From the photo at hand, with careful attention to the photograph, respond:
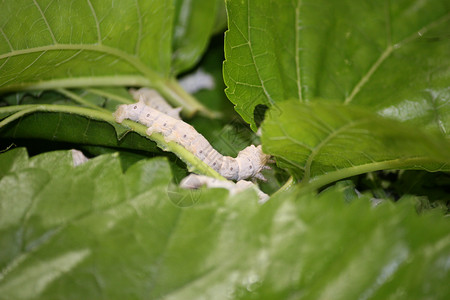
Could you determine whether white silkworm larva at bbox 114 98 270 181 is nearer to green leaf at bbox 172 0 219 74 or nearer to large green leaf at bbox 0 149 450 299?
large green leaf at bbox 0 149 450 299

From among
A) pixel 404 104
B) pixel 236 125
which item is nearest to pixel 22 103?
pixel 236 125

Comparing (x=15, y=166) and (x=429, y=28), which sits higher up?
(x=429, y=28)

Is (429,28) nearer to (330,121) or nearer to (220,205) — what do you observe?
(330,121)

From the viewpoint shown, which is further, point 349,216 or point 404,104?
point 404,104

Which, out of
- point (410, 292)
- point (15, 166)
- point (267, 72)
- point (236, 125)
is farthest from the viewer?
point (236, 125)

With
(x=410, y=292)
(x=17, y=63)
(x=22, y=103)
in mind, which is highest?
(x=17, y=63)

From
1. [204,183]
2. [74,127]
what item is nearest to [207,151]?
[204,183]

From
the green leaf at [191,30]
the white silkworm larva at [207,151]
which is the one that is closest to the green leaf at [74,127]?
the white silkworm larva at [207,151]

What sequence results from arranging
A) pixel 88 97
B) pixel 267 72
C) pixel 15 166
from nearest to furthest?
pixel 15 166, pixel 267 72, pixel 88 97
